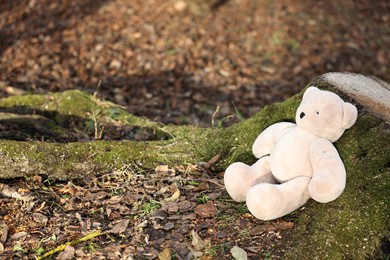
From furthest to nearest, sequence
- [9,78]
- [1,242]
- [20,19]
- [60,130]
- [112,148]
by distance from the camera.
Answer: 1. [20,19]
2. [9,78]
3. [60,130]
4. [112,148]
5. [1,242]

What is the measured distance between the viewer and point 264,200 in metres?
3.14

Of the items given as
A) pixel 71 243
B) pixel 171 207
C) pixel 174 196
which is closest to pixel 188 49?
pixel 174 196

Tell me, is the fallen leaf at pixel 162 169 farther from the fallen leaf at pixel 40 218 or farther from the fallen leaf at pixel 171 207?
the fallen leaf at pixel 40 218

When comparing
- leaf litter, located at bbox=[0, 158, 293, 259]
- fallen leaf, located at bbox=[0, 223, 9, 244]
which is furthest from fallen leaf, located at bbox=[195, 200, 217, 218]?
fallen leaf, located at bbox=[0, 223, 9, 244]

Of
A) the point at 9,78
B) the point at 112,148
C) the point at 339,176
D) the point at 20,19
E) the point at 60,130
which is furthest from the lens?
the point at 20,19

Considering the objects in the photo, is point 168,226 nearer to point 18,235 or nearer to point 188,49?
point 18,235

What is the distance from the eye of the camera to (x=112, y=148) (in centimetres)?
413

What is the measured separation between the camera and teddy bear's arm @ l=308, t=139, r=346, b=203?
3.11 m

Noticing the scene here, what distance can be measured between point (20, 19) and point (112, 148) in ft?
17.2

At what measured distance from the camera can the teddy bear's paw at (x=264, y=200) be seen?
3139mm

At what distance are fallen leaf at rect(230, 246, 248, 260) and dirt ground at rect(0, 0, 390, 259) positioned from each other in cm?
14

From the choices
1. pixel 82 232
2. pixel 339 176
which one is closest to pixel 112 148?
pixel 82 232

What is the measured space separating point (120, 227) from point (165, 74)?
4.58m

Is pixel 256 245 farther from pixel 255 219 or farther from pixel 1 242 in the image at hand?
pixel 1 242
